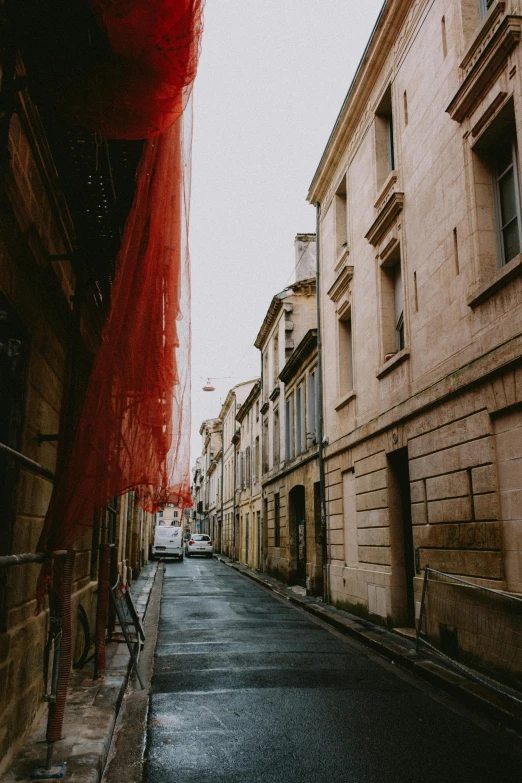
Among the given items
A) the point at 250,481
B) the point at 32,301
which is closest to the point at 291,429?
the point at 250,481

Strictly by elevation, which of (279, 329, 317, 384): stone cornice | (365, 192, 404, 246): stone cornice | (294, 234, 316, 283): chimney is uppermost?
(294, 234, 316, 283): chimney

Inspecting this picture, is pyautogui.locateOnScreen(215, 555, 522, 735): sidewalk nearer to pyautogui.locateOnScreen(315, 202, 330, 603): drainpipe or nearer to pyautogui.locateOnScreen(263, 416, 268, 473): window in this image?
pyautogui.locateOnScreen(315, 202, 330, 603): drainpipe

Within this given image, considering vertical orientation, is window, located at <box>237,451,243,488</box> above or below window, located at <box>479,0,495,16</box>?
below

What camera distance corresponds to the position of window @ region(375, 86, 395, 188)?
12695mm

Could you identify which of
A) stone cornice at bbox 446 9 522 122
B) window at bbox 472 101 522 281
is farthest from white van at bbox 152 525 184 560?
stone cornice at bbox 446 9 522 122

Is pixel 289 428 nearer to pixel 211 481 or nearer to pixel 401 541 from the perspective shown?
pixel 401 541

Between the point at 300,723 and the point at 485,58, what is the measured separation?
7.88m

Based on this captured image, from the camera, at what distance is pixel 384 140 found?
42.4 feet

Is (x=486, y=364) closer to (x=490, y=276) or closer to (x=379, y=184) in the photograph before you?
(x=490, y=276)

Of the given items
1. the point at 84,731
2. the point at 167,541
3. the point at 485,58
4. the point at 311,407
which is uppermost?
the point at 485,58

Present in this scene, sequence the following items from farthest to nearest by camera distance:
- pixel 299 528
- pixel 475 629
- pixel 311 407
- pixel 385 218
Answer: pixel 299 528, pixel 311 407, pixel 385 218, pixel 475 629

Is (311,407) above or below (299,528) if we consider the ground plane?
above

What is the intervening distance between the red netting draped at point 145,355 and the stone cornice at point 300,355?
13.8 m

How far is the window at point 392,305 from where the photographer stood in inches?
A: 465
